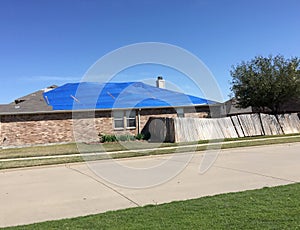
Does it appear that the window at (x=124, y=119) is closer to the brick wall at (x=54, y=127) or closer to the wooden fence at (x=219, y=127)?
the brick wall at (x=54, y=127)

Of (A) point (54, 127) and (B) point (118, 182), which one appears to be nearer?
(B) point (118, 182)

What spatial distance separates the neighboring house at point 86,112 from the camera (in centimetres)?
2061

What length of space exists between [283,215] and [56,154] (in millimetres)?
12225

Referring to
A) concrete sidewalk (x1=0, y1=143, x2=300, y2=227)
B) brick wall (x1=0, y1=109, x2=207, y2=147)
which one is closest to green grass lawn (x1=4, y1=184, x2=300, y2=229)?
concrete sidewalk (x1=0, y1=143, x2=300, y2=227)

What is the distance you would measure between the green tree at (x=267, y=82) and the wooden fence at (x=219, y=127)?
4.61 feet

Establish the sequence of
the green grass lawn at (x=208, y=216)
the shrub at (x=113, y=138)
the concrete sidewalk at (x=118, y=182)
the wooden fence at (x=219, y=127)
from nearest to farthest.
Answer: the green grass lawn at (x=208, y=216) < the concrete sidewalk at (x=118, y=182) < the wooden fence at (x=219, y=127) < the shrub at (x=113, y=138)

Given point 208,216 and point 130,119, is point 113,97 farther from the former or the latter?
point 208,216

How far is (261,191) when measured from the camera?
247 inches

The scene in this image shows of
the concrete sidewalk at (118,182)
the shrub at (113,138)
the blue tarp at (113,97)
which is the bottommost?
the concrete sidewalk at (118,182)

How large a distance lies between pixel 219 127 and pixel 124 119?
6.61 meters

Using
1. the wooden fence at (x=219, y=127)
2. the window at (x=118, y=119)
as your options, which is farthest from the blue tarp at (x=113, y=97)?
the wooden fence at (x=219, y=127)

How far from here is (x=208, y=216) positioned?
4711 mm

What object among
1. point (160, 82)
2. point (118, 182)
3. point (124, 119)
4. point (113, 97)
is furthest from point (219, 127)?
point (118, 182)

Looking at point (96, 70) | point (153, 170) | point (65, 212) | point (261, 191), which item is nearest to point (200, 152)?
point (153, 170)
